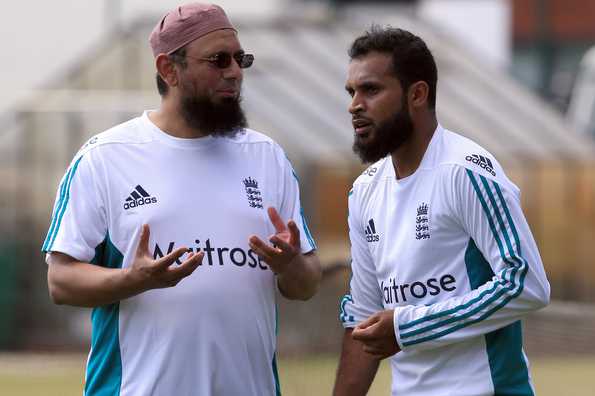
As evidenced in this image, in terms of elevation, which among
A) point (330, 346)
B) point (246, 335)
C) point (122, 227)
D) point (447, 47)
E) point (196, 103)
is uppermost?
point (447, 47)

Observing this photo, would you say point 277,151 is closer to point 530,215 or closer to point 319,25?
point 530,215

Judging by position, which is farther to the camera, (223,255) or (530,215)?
(530,215)

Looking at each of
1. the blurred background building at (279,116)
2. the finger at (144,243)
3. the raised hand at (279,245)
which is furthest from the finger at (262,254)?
the blurred background building at (279,116)

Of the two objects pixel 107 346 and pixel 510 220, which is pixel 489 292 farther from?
pixel 107 346

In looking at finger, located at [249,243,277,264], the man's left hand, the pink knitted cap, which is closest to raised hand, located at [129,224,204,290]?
finger, located at [249,243,277,264]

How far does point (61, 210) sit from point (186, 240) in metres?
0.44

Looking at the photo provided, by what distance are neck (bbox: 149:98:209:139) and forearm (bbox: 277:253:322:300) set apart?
0.57 m

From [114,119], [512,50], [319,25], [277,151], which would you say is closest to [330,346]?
[277,151]

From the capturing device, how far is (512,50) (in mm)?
43594

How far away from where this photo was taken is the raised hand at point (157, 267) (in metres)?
4.78

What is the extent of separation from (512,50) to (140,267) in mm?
39569

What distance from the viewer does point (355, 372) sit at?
554cm

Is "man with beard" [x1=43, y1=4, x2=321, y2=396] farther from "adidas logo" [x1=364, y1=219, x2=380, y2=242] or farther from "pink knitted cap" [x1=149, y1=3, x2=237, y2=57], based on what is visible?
"adidas logo" [x1=364, y1=219, x2=380, y2=242]

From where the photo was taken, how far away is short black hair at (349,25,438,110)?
5309 mm
